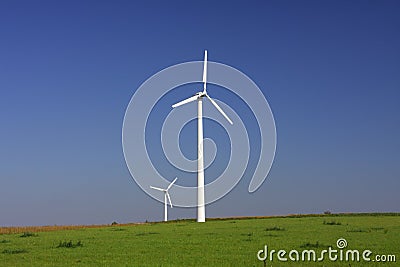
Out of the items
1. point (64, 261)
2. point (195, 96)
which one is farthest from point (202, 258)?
point (195, 96)

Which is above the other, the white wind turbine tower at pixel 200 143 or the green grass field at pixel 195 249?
the white wind turbine tower at pixel 200 143

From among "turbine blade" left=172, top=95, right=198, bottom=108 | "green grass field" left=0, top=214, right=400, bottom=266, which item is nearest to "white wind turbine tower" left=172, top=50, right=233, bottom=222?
"turbine blade" left=172, top=95, right=198, bottom=108

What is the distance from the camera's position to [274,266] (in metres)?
21.8

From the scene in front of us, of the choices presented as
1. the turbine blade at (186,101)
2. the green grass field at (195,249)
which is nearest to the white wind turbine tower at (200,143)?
the turbine blade at (186,101)

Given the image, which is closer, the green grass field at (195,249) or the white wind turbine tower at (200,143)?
the green grass field at (195,249)

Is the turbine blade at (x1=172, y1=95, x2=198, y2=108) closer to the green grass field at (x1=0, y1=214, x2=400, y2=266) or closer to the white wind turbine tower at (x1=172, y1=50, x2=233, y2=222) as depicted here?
the white wind turbine tower at (x1=172, y1=50, x2=233, y2=222)

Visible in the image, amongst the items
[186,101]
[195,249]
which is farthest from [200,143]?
[195,249]

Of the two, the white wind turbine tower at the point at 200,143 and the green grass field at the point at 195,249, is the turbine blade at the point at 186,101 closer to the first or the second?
the white wind turbine tower at the point at 200,143

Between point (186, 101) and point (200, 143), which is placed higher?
point (186, 101)

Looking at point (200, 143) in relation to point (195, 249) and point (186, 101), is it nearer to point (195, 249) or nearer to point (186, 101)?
point (186, 101)

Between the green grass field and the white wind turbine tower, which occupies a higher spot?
the white wind turbine tower

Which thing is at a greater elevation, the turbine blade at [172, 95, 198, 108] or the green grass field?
the turbine blade at [172, 95, 198, 108]

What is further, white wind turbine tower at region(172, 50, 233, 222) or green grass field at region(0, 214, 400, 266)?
white wind turbine tower at region(172, 50, 233, 222)

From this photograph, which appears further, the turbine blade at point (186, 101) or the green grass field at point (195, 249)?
the turbine blade at point (186, 101)
